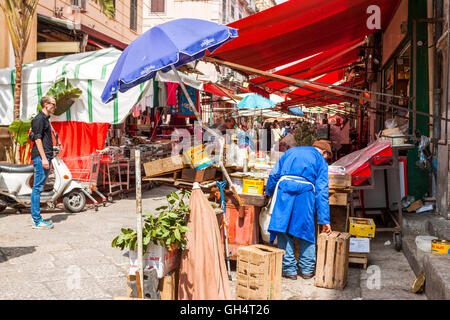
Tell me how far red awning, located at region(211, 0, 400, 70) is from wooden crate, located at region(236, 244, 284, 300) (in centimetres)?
311

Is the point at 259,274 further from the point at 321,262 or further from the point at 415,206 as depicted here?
the point at 415,206

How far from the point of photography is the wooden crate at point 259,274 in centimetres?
396

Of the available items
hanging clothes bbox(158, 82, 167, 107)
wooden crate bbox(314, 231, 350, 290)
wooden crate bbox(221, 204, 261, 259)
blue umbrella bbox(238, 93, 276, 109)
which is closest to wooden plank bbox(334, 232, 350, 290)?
wooden crate bbox(314, 231, 350, 290)

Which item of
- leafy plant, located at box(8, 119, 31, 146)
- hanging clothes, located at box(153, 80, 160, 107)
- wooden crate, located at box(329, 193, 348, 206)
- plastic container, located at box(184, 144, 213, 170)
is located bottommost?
wooden crate, located at box(329, 193, 348, 206)

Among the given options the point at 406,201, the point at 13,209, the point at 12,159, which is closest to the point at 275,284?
the point at 406,201

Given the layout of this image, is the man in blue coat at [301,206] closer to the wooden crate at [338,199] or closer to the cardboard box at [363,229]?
the wooden crate at [338,199]

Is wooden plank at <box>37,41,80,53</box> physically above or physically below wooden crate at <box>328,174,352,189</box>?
above

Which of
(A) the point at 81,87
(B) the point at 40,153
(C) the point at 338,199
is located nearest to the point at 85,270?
(B) the point at 40,153

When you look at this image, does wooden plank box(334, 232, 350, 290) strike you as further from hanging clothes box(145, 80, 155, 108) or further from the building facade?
the building facade

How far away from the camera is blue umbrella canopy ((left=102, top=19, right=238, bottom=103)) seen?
14.2 ft

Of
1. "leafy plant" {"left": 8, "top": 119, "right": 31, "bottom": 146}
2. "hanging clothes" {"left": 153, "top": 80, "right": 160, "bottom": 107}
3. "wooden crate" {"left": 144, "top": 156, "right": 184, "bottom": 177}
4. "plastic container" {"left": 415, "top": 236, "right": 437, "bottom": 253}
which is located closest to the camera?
"plastic container" {"left": 415, "top": 236, "right": 437, "bottom": 253}

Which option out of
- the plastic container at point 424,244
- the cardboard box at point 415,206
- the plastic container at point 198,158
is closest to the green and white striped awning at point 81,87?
the plastic container at point 198,158

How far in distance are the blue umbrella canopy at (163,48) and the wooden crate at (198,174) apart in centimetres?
135
